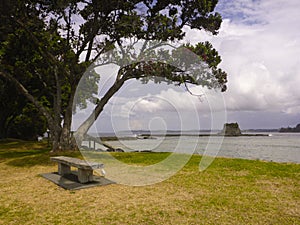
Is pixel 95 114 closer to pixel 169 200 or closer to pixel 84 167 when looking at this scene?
pixel 84 167

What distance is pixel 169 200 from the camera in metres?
5.95

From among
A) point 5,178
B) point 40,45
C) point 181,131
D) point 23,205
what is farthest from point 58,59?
point 23,205

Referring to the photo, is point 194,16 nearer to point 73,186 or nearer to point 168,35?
point 168,35

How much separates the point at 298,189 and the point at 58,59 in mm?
12540

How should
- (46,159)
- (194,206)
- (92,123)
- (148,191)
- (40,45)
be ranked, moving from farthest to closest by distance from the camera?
(92,123)
(40,45)
(46,159)
(148,191)
(194,206)

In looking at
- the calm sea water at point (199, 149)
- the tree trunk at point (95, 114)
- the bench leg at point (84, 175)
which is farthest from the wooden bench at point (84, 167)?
the tree trunk at point (95, 114)

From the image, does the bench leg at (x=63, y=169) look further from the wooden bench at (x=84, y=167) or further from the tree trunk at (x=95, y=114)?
the tree trunk at (x=95, y=114)

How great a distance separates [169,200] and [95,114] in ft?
33.4

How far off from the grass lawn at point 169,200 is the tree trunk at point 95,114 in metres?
5.84

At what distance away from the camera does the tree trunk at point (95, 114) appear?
14.8 meters

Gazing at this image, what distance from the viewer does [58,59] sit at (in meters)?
14.3

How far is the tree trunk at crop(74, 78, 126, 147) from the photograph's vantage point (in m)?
14.8

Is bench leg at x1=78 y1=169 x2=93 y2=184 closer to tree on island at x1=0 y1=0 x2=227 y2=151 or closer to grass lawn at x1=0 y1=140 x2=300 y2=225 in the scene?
grass lawn at x1=0 y1=140 x2=300 y2=225

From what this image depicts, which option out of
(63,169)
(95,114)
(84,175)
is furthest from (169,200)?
(95,114)
